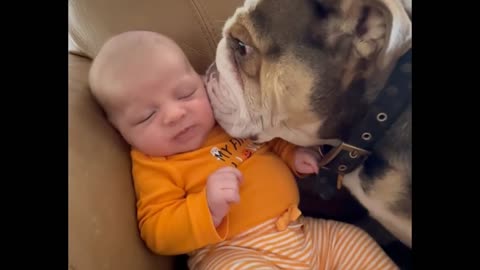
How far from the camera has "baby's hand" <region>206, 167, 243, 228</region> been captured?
950 mm

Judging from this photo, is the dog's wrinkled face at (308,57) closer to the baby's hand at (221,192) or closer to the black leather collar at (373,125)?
the black leather collar at (373,125)

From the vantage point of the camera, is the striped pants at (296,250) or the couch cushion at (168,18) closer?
the striped pants at (296,250)

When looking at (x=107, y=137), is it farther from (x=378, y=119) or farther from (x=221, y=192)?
(x=378, y=119)

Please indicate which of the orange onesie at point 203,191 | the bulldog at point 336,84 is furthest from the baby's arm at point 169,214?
the bulldog at point 336,84

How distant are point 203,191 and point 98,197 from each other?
0.67 feet

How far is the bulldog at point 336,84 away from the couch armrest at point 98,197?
0.27 meters

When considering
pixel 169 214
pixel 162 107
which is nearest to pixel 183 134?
pixel 162 107

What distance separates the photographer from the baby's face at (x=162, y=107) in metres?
1.03

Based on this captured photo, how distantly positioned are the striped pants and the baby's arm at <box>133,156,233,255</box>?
6 centimetres

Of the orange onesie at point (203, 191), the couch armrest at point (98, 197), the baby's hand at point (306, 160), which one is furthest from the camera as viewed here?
the baby's hand at point (306, 160)

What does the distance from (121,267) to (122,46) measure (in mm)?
452

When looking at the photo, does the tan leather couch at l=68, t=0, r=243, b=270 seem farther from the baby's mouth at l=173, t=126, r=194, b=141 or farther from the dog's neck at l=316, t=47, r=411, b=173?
the dog's neck at l=316, t=47, r=411, b=173
